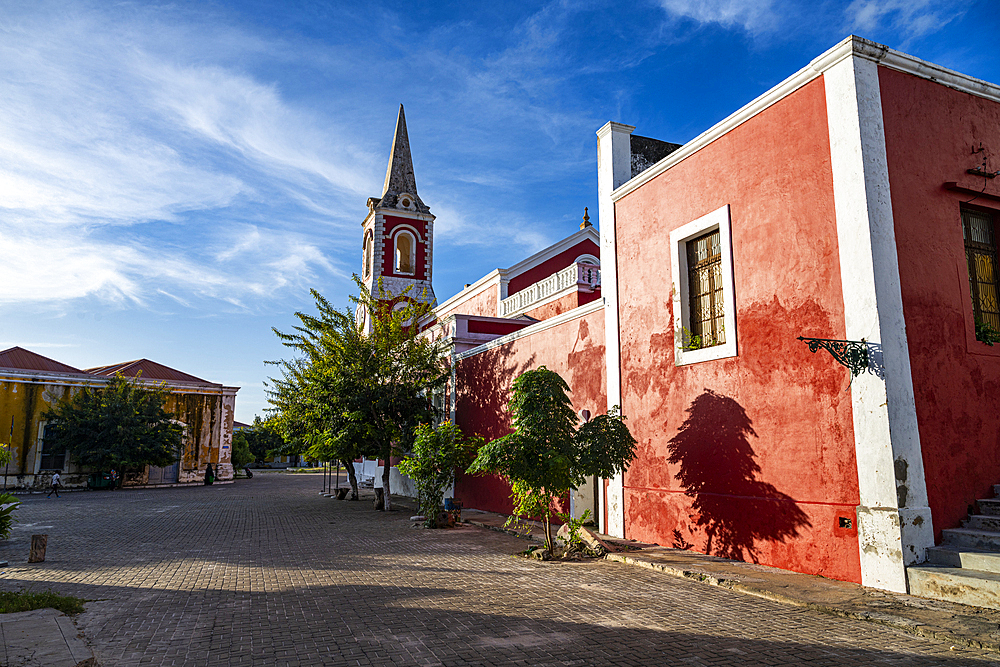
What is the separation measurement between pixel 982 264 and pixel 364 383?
12.3 metres

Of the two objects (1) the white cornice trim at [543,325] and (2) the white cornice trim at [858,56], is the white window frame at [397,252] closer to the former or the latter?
(1) the white cornice trim at [543,325]

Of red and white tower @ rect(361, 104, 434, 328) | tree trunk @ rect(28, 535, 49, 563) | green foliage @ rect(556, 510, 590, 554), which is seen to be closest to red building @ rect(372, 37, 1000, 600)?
green foliage @ rect(556, 510, 590, 554)

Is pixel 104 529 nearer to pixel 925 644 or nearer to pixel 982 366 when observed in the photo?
pixel 925 644

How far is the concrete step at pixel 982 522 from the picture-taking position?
623 cm

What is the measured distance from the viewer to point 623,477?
10.0 m

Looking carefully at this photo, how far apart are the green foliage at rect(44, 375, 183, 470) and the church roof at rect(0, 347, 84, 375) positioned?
7.14 feet

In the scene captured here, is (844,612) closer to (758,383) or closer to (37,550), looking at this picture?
(758,383)

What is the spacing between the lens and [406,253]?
31141 mm

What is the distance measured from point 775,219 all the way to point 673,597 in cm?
469

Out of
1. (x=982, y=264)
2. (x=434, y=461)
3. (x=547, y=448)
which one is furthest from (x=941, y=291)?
(x=434, y=461)

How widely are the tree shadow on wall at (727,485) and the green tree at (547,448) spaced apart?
0.89 metres

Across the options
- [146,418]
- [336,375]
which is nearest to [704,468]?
[336,375]

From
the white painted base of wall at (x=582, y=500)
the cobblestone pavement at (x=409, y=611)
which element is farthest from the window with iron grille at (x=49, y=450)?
the white painted base of wall at (x=582, y=500)

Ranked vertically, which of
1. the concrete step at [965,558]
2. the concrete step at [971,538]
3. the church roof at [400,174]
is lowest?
the concrete step at [965,558]
